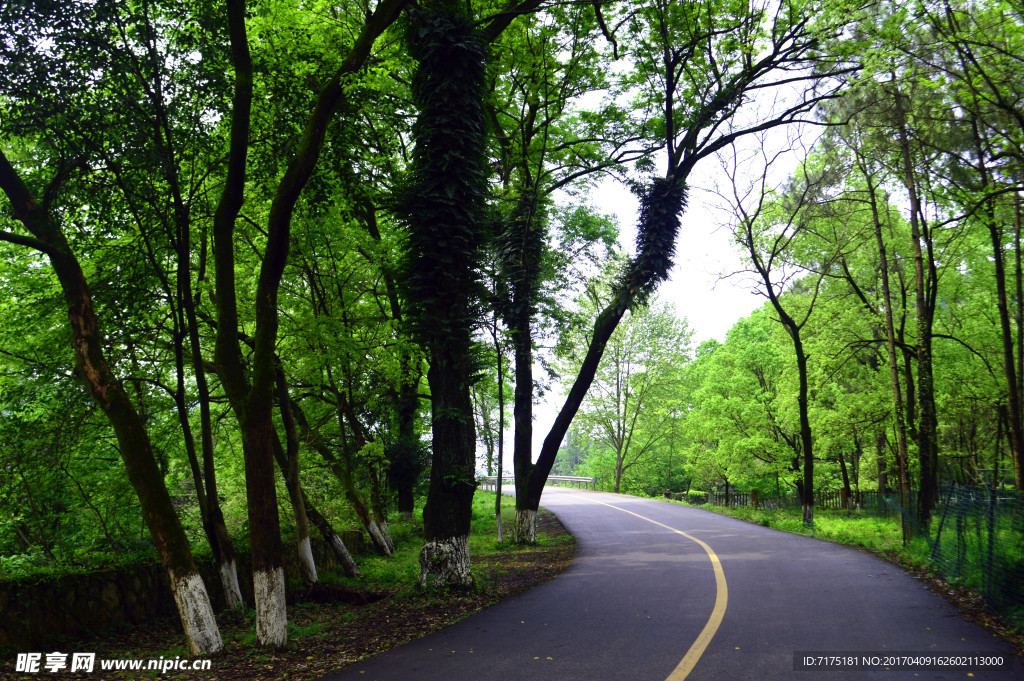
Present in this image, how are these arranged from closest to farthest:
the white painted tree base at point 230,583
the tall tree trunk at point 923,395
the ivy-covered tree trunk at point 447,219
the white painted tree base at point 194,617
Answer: the white painted tree base at point 194,617
the ivy-covered tree trunk at point 447,219
the white painted tree base at point 230,583
the tall tree trunk at point 923,395

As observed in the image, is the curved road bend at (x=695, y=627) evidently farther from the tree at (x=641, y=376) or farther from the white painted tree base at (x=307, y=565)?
the tree at (x=641, y=376)

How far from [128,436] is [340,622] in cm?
415

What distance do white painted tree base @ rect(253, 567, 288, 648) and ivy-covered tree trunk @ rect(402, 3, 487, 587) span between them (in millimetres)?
2795

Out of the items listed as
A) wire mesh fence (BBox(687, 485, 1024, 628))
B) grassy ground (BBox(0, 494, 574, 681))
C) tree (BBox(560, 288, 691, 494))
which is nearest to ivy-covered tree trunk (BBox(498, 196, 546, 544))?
grassy ground (BBox(0, 494, 574, 681))

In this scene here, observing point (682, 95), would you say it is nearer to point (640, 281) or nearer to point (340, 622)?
point (640, 281)

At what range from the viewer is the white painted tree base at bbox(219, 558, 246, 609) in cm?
1062

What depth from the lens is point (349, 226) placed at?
13.5 m

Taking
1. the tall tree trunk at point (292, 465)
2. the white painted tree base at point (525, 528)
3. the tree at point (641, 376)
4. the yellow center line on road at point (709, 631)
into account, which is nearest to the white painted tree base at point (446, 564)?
the tall tree trunk at point (292, 465)

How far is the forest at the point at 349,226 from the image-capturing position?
8367 mm

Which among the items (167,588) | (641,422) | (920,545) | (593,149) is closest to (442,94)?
(593,149)

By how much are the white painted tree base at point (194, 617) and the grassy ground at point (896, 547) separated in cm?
895

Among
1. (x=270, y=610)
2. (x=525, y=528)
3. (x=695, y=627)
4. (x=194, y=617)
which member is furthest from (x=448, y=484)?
(x=525, y=528)

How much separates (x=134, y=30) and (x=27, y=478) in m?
7.16

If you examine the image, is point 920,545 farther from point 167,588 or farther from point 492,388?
point 167,588
